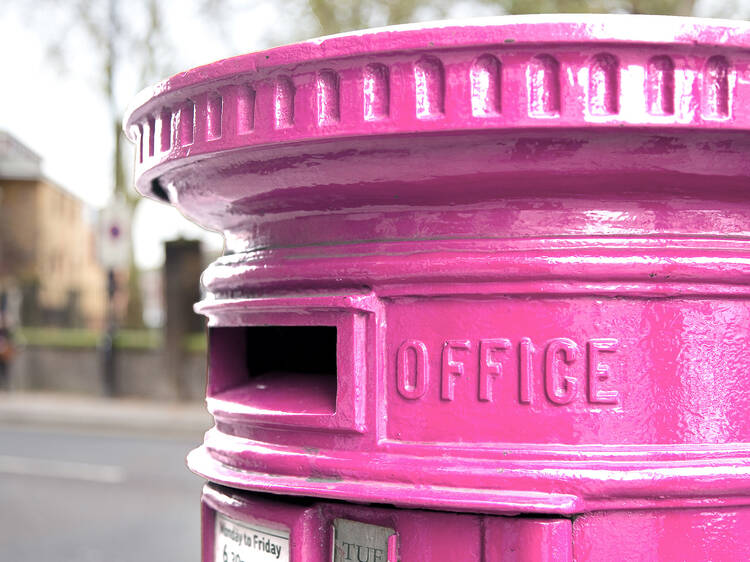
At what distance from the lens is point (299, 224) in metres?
0.99

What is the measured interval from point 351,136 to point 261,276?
0.83 ft

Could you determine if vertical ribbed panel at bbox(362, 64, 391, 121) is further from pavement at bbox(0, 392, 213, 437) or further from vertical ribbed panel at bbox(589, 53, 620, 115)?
pavement at bbox(0, 392, 213, 437)

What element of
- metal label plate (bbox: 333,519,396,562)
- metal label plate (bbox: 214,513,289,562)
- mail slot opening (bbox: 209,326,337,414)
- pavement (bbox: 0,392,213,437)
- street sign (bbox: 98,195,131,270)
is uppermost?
street sign (bbox: 98,195,131,270)

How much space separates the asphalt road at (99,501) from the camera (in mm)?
5125

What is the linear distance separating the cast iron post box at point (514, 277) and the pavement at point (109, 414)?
8899 mm

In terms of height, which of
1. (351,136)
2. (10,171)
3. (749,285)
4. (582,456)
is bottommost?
(582,456)

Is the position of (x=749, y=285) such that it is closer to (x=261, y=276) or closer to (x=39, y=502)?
(x=261, y=276)

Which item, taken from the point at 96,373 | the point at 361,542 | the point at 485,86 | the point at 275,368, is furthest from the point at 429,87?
the point at 96,373

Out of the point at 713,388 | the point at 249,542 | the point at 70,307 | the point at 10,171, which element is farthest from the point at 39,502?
the point at 10,171

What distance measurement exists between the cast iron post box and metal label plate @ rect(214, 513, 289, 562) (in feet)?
0.18

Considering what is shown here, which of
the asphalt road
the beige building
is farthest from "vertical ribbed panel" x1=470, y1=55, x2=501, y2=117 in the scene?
the beige building

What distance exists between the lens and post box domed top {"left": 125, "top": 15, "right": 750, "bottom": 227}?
0.74 metres

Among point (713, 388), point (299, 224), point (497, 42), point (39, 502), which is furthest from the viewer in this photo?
point (39, 502)

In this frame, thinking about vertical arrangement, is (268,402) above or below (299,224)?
below
